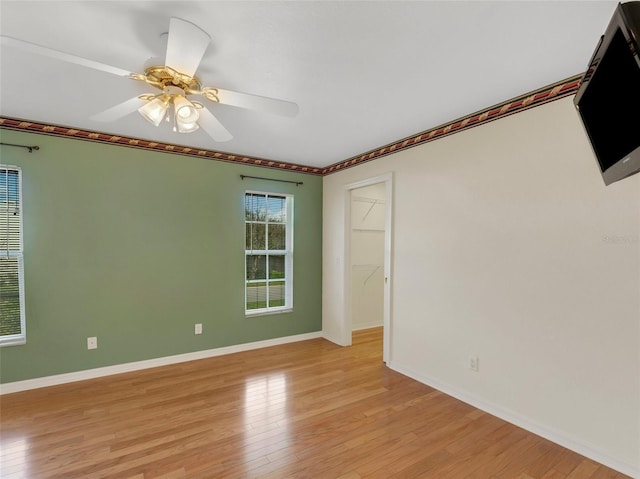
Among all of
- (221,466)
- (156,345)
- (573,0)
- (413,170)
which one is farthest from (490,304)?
(156,345)

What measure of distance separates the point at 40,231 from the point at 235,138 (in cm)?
200

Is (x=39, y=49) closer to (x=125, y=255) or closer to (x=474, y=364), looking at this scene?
(x=125, y=255)

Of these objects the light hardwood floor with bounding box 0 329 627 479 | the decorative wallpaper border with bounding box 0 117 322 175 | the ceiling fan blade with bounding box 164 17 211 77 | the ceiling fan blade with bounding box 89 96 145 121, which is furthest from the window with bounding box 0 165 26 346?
the ceiling fan blade with bounding box 164 17 211 77

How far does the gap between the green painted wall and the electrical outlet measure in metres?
2.39

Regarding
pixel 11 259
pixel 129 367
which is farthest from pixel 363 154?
pixel 11 259

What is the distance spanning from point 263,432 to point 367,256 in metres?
3.23

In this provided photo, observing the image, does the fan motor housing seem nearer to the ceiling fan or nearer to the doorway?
the ceiling fan

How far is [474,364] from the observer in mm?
2660

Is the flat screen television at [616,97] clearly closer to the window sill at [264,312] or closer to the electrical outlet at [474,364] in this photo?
the electrical outlet at [474,364]

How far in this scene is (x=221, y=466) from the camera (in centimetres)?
191

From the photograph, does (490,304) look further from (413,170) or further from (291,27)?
(291,27)

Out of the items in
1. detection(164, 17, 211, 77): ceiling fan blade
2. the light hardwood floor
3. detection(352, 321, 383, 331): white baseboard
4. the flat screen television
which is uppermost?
detection(164, 17, 211, 77): ceiling fan blade

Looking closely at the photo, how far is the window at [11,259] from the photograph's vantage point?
9.21 feet

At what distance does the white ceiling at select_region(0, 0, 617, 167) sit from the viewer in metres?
1.48
